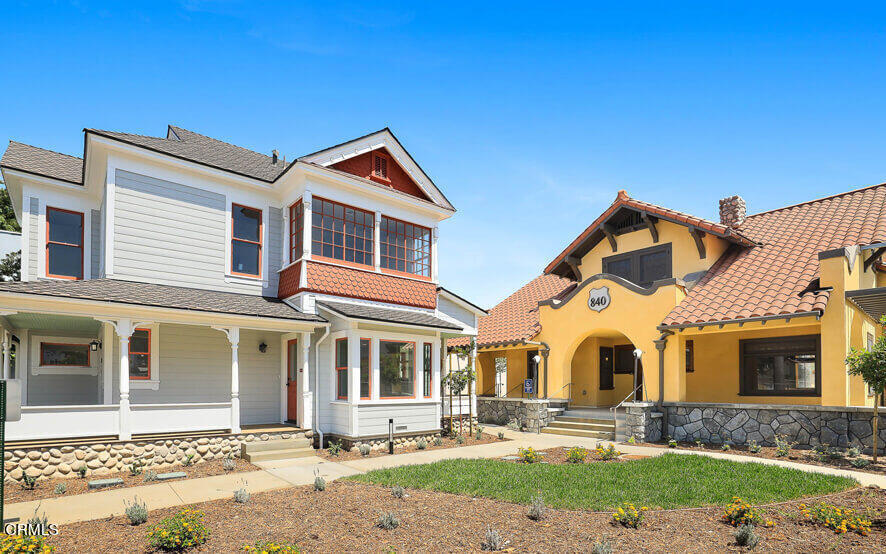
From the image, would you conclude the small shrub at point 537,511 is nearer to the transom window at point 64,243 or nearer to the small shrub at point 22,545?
the small shrub at point 22,545

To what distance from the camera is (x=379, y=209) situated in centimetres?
1553

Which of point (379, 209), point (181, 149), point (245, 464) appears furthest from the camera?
point (379, 209)

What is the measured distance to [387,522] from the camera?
271 inches

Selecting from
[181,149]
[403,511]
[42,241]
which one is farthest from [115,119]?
[403,511]

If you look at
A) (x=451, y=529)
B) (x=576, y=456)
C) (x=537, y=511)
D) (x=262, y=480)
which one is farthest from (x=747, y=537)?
(x=262, y=480)

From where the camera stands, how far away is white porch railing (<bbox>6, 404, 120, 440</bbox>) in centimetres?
1033

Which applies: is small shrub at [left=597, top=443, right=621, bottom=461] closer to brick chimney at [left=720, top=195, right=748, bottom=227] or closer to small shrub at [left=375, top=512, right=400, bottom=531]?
small shrub at [left=375, top=512, right=400, bottom=531]

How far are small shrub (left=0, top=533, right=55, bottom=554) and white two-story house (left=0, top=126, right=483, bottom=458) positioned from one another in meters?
6.24

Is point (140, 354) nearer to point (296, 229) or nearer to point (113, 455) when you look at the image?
point (113, 455)

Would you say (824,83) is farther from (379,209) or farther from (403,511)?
(403,511)

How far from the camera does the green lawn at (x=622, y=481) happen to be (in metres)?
8.06

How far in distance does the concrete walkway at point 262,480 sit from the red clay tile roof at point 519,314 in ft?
19.6

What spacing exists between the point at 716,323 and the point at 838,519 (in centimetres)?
750

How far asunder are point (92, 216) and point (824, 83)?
17881mm
